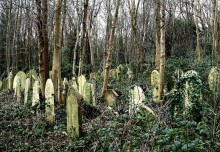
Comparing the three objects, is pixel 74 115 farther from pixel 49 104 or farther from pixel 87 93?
pixel 87 93

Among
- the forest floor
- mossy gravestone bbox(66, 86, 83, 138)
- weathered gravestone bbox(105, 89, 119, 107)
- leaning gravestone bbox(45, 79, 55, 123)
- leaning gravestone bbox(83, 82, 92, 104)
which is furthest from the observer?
weathered gravestone bbox(105, 89, 119, 107)

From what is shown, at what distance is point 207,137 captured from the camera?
387 centimetres

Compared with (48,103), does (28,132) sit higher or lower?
lower

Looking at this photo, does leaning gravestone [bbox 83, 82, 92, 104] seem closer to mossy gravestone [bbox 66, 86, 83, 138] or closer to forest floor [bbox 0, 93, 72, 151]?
forest floor [bbox 0, 93, 72, 151]

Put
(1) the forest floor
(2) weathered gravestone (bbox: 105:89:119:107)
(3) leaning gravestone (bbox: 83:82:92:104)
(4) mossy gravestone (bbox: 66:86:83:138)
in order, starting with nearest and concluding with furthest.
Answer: (1) the forest floor
(4) mossy gravestone (bbox: 66:86:83:138)
(3) leaning gravestone (bbox: 83:82:92:104)
(2) weathered gravestone (bbox: 105:89:119:107)

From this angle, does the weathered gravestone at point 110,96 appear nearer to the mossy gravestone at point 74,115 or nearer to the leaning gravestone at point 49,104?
the leaning gravestone at point 49,104

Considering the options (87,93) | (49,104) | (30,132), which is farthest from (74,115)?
(87,93)

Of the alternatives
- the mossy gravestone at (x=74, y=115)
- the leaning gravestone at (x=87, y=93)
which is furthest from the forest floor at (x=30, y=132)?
the leaning gravestone at (x=87, y=93)

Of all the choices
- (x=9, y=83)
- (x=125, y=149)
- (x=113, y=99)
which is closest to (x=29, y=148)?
(x=125, y=149)

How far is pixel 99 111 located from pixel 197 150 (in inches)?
197

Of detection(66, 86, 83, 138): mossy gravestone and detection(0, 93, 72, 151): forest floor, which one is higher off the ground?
detection(66, 86, 83, 138): mossy gravestone

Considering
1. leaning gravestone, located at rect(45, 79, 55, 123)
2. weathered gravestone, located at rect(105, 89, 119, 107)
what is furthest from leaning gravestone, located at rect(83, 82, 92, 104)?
leaning gravestone, located at rect(45, 79, 55, 123)

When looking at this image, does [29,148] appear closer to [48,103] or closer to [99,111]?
[48,103]

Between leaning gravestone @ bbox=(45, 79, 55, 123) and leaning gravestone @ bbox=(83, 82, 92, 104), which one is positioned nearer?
leaning gravestone @ bbox=(45, 79, 55, 123)
